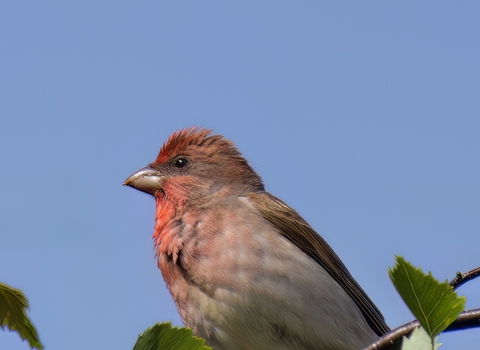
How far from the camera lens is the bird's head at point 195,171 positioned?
8.29 m

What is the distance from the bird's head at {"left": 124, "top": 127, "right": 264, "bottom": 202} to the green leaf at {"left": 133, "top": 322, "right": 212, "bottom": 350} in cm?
518

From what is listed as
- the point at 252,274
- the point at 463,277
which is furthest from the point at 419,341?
the point at 252,274

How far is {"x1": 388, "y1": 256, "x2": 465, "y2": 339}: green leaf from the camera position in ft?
8.27

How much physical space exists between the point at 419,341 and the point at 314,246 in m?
5.36

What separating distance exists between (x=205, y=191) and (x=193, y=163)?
75 cm

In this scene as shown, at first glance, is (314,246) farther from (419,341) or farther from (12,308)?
(12,308)

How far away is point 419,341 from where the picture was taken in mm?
2621

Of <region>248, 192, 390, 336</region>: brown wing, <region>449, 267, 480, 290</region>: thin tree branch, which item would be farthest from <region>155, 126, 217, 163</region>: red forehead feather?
<region>449, 267, 480, 290</region>: thin tree branch

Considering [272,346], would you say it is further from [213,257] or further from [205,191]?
[205,191]

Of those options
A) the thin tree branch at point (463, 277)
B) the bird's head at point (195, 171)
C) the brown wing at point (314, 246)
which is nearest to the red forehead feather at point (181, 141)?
the bird's head at point (195, 171)

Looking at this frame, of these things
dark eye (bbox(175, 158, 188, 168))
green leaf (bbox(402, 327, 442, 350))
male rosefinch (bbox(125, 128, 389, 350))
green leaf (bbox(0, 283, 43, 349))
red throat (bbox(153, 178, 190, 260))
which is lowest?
green leaf (bbox(402, 327, 442, 350))

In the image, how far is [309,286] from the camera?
696 cm

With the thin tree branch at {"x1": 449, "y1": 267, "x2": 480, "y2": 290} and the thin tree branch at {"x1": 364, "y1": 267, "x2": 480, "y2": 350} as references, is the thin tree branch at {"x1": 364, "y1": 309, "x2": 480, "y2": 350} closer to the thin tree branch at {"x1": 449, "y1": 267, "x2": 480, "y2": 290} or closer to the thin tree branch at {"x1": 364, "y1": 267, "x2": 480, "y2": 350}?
the thin tree branch at {"x1": 364, "y1": 267, "x2": 480, "y2": 350}

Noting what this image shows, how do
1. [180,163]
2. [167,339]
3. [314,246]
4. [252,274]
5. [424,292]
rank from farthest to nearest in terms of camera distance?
[180,163]
[314,246]
[252,274]
[167,339]
[424,292]
